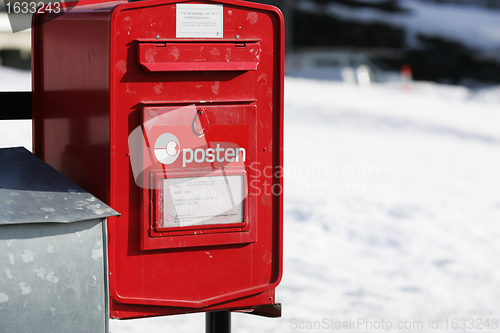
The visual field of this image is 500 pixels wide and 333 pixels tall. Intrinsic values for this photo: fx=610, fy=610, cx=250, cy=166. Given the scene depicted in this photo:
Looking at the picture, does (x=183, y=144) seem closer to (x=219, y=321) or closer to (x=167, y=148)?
(x=167, y=148)

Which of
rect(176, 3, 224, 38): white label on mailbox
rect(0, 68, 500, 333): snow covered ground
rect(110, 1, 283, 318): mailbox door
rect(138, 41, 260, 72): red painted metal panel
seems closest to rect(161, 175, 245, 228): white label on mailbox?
rect(110, 1, 283, 318): mailbox door

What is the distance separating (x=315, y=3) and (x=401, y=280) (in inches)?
1359

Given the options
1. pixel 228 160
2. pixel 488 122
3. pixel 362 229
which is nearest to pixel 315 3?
pixel 488 122

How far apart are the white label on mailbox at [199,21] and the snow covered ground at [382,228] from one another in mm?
2113

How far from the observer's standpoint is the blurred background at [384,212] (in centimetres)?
390

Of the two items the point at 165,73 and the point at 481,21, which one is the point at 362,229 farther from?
the point at 481,21

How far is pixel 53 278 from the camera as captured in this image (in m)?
1.69

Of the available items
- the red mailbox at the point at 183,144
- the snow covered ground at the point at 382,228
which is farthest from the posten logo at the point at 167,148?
the snow covered ground at the point at 382,228

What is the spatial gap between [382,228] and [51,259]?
165 inches

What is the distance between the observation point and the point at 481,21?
36.0 m

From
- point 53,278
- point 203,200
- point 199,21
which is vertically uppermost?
point 199,21

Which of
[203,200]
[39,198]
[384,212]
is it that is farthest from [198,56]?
[384,212]

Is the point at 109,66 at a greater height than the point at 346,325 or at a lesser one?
greater

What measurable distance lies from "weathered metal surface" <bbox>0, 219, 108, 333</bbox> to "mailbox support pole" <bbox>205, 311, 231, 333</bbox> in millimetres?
615
